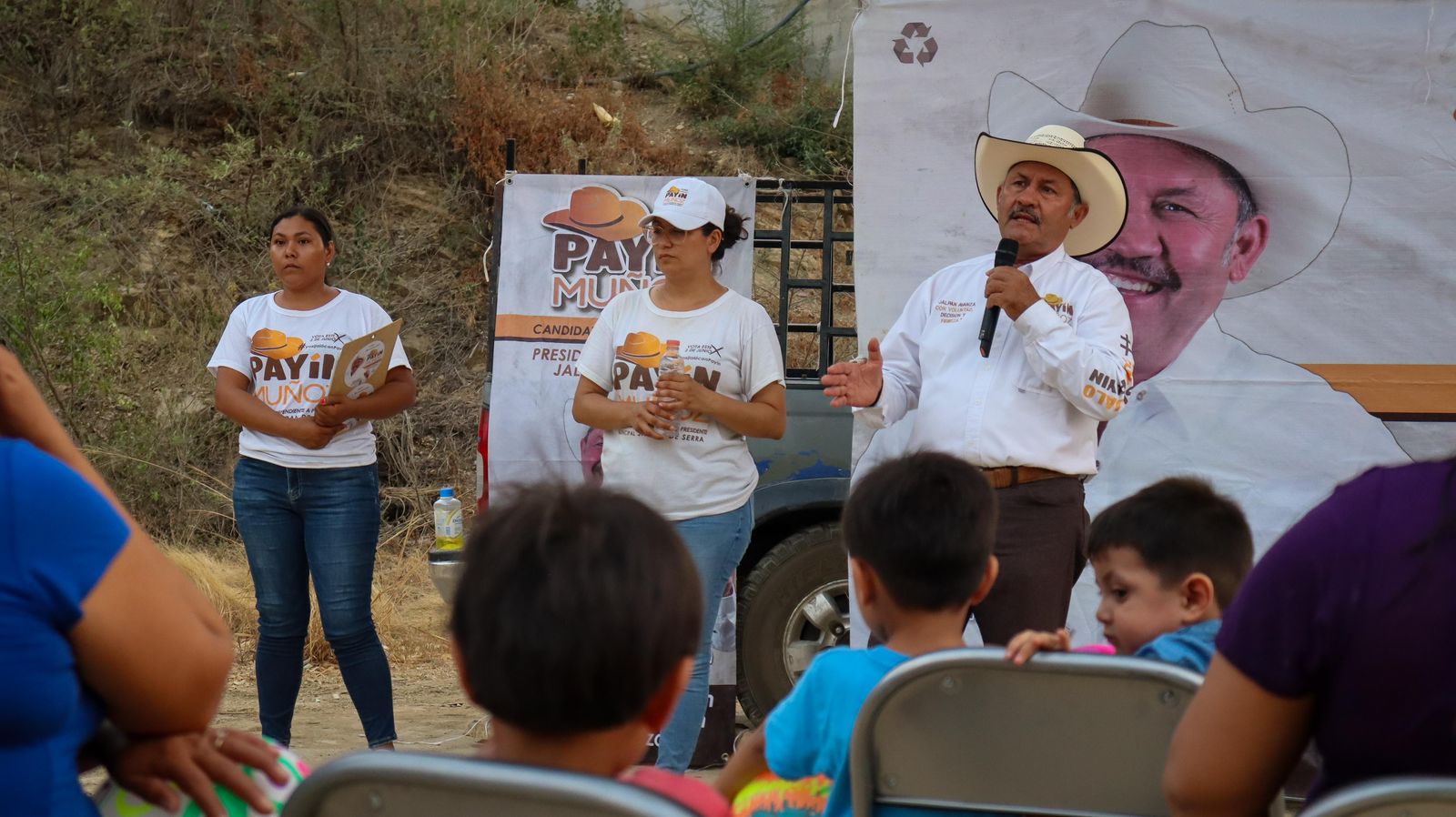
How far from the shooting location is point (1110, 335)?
3795mm

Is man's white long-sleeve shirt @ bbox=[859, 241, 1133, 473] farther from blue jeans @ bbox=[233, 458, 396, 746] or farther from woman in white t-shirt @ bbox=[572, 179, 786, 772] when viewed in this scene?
blue jeans @ bbox=[233, 458, 396, 746]

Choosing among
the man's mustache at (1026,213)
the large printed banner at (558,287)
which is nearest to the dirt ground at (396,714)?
the large printed banner at (558,287)

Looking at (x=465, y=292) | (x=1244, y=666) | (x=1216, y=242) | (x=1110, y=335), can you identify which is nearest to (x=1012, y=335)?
(x=1110, y=335)

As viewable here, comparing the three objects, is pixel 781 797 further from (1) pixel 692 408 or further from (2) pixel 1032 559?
(1) pixel 692 408

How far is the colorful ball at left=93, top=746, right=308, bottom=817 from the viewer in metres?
1.61

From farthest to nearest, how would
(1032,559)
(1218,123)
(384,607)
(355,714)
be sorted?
(384,607), (355,714), (1218,123), (1032,559)

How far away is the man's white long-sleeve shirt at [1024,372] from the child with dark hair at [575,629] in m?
2.31

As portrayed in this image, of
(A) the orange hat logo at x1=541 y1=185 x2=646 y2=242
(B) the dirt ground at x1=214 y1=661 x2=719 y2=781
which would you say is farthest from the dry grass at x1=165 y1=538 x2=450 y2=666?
(A) the orange hat logo at x1=541 y1=185 x2=646 y2=242

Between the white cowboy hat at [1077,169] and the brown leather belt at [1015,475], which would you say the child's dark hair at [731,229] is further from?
the brown leather belt at [1015,475]

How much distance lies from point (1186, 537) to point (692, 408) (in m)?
1.98

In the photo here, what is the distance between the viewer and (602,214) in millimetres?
5562

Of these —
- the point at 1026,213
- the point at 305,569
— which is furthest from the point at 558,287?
the point at 1026,213

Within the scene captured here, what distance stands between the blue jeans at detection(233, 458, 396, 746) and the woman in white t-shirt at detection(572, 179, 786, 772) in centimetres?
90

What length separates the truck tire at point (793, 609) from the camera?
5371mm
